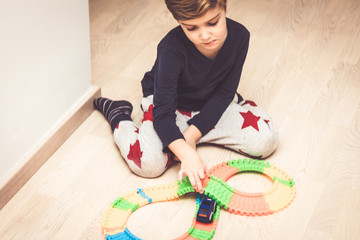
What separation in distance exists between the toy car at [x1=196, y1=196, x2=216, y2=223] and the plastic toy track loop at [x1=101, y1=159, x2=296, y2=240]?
0.05ft

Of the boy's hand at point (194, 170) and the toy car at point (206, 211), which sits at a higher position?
the boy's hand at point (194, 170)

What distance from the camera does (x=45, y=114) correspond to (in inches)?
50.8

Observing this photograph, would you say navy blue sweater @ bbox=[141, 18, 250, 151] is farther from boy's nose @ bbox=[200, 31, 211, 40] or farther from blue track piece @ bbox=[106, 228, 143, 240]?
blue track piece @ bbox=[106, 228, 143, 240]

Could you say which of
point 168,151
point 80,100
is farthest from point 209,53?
point 80,100

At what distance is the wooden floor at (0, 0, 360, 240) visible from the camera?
44.6 inches

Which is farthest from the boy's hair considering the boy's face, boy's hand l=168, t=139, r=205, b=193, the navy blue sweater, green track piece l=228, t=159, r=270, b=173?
green track piece l=228, t=159, r=270, b=173

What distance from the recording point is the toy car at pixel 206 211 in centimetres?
110

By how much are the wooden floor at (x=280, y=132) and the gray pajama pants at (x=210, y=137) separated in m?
0.04

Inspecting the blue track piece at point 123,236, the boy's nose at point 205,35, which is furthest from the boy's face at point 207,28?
the blue track piece at point 123,236

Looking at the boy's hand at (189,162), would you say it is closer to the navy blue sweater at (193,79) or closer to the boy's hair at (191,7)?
the navy blue sweater at (193,79)

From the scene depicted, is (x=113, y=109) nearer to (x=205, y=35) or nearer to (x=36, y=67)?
(x=36, y=67)

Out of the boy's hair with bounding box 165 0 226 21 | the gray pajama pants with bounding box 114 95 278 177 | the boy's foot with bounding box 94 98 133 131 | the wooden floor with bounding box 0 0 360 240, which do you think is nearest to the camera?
the boy's hair with bounding box 165 0 226 21

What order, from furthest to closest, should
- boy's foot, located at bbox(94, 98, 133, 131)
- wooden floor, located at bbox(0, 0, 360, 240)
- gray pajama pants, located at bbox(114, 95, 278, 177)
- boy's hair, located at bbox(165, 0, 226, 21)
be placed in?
boy's foot, located at bbox(94, 98, 133, 131) < gray pajama pants, located at bbox(114, 95, 278, 177) < wooden floor, located at bbox(0, 0, 360, 240) < boy's hair, located at bbox(165, 0, 226, 21)

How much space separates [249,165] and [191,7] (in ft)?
1.53
